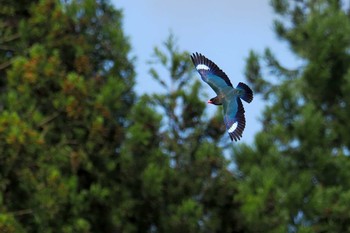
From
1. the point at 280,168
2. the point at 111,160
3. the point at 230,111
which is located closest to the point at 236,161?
the point at 280,168

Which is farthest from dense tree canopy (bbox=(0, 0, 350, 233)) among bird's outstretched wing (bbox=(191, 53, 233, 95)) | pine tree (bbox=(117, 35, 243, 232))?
bird's outstretched wing (bbox=(191, 53, 233, 95))

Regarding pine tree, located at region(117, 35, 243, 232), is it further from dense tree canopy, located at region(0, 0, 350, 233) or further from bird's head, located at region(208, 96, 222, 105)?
bird's head, located at region(208, 96, 222, 105)

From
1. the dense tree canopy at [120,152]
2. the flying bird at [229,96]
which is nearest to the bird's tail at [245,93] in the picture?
the flying bird at [229,96]

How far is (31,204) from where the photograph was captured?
13828mm

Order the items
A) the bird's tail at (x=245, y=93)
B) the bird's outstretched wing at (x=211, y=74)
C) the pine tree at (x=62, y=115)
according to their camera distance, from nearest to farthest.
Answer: the bird's tail at (x=245, y=93), the bird's outstretched wing at (x=211, y=74), the pine tree at (x=62, y=115)

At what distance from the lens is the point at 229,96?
16.1ft

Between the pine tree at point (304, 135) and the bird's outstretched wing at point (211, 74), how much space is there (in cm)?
859

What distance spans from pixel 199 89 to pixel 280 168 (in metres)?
1.62

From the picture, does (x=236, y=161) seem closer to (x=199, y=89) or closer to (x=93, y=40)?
(x=199, y=89)

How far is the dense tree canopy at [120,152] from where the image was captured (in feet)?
45.1

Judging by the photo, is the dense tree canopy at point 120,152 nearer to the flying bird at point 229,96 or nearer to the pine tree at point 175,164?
the pine tree at point 175,164

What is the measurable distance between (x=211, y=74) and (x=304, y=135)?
11.0 metres

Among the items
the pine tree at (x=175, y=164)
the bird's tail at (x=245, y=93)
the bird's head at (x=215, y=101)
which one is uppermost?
the pine tree at (x=175, y=164)

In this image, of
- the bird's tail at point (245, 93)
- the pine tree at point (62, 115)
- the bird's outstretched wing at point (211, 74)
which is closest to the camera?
the bird's tail at point (245, 93)
